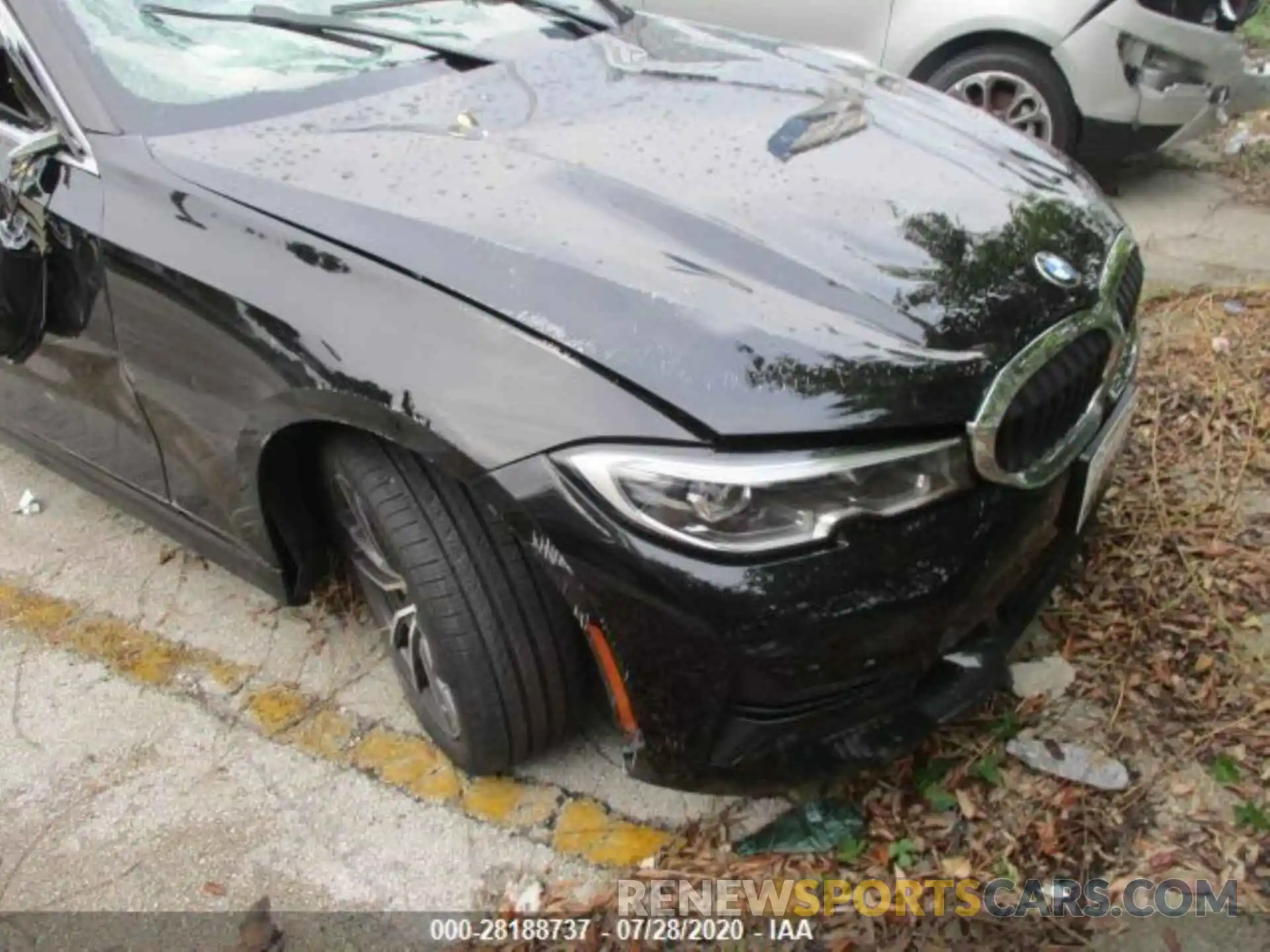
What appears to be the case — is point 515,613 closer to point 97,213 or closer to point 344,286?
point 344,286

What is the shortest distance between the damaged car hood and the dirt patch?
0.84 m

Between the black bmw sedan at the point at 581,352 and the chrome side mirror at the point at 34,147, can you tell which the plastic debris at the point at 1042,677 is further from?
the chrome side mirror at the point at 34,147

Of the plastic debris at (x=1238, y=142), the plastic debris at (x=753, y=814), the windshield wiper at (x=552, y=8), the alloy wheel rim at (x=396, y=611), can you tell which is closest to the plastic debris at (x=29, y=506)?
the alloy wheel rim at (x=396, y=611)

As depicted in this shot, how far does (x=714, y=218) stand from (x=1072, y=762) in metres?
1.24

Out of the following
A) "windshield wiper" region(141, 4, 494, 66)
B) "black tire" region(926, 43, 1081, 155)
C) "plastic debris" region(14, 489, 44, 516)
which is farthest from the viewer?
"black tire" region(926, 43, 1081, 155)

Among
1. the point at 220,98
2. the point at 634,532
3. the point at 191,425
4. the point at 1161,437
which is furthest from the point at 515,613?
the point at 1161,437

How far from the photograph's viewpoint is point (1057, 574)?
7.23 ft

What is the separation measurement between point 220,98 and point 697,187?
1.02m

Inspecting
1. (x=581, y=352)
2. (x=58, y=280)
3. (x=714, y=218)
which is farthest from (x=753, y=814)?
(x=58, y=280)

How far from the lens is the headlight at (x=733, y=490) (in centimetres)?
167

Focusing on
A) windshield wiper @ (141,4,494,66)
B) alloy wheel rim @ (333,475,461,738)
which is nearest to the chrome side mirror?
windshield wiper @ (141,4,494,66)

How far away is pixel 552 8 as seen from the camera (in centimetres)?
310

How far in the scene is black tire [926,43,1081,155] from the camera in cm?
453

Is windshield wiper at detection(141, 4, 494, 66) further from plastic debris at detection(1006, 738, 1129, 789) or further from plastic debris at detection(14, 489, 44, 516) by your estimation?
plastic debris at detection(1006, 738, 1129, 789)
